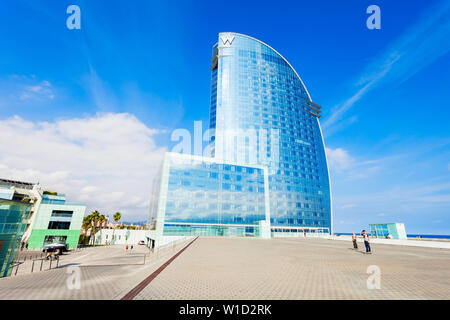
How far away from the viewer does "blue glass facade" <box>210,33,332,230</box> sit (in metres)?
75.0

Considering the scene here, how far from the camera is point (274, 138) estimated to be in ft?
266

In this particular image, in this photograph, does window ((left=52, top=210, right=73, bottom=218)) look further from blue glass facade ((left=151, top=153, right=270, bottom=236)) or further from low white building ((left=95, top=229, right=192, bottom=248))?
low white building ((left=95, top=229, right=192, bottom=248))

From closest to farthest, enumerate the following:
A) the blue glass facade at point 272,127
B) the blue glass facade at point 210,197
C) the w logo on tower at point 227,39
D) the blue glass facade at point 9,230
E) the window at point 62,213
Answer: the blue glass facade at point 9,230 → the window at point 62,213 → the blue glass facade at point 210,197 → the blue glass facade at point 272,127 → the w logo on tower at point 227,39

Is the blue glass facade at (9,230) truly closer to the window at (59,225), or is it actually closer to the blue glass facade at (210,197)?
the window at (59,225)

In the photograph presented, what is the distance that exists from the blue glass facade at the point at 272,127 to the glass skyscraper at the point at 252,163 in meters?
0.40

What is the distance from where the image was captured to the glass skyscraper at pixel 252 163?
2084 inches

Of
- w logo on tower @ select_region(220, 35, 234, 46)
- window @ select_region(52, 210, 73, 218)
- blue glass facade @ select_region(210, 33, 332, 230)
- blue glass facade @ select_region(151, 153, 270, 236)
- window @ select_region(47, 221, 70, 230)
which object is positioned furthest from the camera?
w logo on tower @ select_region(220, 35, 234, 46)

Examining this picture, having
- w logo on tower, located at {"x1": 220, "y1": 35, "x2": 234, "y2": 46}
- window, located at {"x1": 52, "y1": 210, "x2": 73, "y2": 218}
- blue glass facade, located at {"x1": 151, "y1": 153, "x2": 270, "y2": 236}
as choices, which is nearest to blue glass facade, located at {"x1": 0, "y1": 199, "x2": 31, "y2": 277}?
window, located at {"x1": 52, "y1": 210, "x2": 73, "y2": 218}

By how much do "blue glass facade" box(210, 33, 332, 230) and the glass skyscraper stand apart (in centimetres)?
40

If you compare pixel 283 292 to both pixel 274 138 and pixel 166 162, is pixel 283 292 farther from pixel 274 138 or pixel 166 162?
pixel 274 138

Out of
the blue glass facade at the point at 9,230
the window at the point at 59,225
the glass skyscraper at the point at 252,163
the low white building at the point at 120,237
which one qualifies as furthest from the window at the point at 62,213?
the blue glass facade at the point at 9,230

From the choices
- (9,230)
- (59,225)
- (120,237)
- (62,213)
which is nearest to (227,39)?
(62,213)
